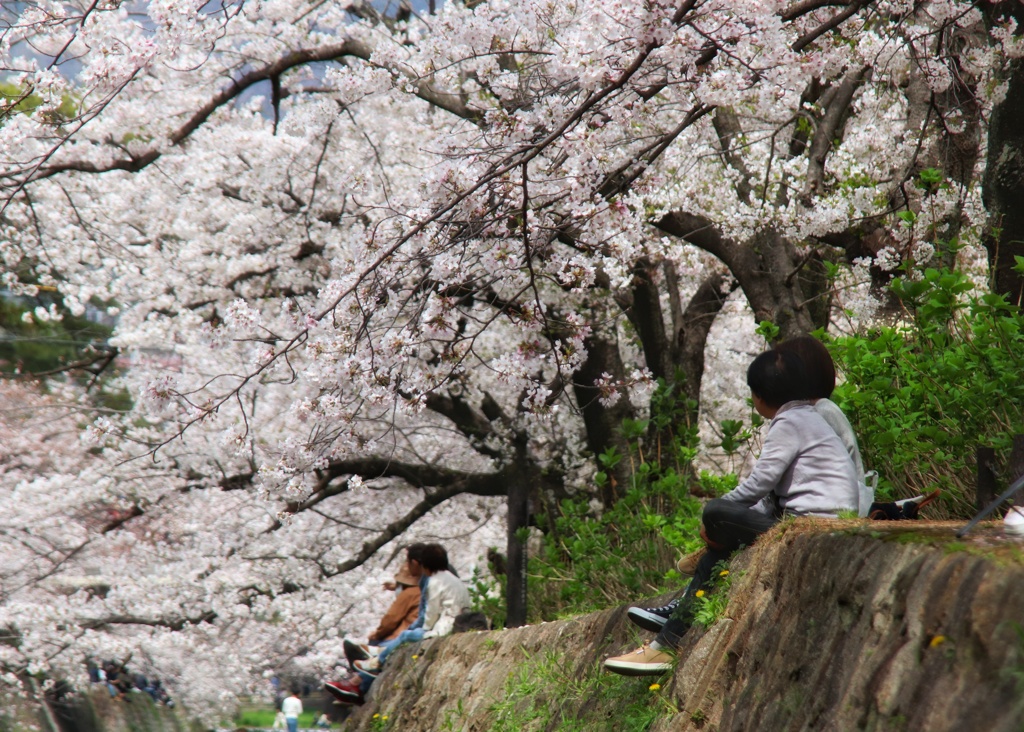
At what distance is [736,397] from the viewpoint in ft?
37.0

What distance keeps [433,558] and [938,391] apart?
447 centimetres

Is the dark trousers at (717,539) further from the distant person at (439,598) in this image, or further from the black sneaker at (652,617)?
the distant person at (439,598)

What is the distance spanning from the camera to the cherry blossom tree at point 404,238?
5082 millimetres

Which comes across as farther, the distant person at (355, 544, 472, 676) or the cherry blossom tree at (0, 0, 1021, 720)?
the distant person at (355, 544, 472, 676)

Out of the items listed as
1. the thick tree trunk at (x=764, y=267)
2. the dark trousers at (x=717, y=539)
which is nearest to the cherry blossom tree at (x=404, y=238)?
the thick tree trunk at (x=764, y=267)

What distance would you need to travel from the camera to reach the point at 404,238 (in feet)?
13.8

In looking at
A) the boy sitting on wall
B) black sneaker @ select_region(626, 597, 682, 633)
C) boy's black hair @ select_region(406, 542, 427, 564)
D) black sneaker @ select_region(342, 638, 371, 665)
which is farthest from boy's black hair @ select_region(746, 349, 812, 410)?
black sneaker @ select_region(342, 638, 371, 665)

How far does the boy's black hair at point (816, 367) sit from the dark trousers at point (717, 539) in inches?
20.4

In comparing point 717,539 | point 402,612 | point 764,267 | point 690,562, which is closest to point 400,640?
point 402,612

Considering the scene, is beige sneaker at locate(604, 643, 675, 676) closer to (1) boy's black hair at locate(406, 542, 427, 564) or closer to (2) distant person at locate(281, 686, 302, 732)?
(1) boy's black hair at locate(406, 542, 427, 564)

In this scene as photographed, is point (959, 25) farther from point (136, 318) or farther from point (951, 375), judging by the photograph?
point (136, 318)

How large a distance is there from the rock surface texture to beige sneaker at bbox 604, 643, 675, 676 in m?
0.06

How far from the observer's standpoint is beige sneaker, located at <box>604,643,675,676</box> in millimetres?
3512

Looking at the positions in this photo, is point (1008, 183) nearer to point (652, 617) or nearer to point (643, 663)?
point (652, 617)
